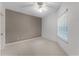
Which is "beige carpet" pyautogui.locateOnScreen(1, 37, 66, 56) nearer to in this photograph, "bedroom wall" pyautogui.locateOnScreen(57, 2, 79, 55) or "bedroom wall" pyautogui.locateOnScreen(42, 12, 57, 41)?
"bedroom wall" pyautogui.locateOnScreen(57, 2, 79, 55)

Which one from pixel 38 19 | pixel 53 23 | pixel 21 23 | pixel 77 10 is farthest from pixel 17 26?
pixel 77 10

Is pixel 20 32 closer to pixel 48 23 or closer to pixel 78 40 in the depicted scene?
pixel 48 23

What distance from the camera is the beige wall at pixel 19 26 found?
6302mm

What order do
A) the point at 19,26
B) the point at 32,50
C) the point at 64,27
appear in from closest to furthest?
the point at 32,50
the point at 64,27
the point at 19,26

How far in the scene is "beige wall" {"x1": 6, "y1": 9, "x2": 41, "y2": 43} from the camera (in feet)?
20.7

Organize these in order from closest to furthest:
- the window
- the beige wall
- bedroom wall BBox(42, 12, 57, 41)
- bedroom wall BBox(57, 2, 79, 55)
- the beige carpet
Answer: bedroom wall BBox(57, 2, 79, 55)
the beige carpet
the window
the beige wall
bedroom wall BBox(42, 12, 57, 41)

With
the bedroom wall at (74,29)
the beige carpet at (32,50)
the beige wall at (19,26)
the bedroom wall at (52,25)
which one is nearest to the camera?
the bedroom wall at (74,29)

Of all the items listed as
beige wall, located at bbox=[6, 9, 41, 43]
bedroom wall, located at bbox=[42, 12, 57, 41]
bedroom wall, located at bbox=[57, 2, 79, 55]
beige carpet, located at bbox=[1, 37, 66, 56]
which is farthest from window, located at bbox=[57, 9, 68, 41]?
beige wall, located at bbox=[6, 9, 41, 43]

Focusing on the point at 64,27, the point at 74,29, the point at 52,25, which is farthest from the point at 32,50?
the point at 52,25

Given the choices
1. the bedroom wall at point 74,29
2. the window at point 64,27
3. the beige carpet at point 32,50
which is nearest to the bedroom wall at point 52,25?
the window at point 64,27

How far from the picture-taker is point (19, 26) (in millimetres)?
7309

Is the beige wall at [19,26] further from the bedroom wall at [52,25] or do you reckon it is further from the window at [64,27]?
the window at [64,27]

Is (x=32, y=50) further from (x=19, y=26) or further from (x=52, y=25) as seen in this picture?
(x=52, y=25)

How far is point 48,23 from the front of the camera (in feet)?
29.5
